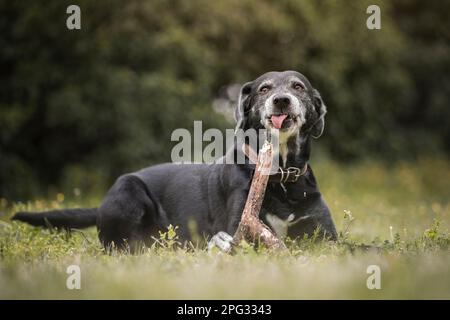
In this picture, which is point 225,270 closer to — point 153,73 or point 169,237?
point 169,237

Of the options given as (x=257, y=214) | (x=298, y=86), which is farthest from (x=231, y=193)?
(x=298, y=86)

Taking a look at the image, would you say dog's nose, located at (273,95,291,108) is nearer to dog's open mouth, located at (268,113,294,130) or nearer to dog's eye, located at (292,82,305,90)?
dog's open mouth, located at (268,113,294,130)

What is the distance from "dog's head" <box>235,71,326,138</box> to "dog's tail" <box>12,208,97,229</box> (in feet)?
5.43

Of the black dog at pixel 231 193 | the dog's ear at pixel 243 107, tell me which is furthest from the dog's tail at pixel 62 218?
the dog's ear at pixel 243 107

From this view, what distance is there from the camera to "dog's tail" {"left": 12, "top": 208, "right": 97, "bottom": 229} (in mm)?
5492

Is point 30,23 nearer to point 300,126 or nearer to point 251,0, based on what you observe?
point 251,0

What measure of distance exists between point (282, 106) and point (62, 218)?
228cm

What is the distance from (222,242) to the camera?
173 inches

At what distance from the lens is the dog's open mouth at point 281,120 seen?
4.52 metres

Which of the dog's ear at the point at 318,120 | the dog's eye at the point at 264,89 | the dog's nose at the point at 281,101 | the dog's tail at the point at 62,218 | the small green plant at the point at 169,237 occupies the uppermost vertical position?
the dog's eye at the point at 264,89

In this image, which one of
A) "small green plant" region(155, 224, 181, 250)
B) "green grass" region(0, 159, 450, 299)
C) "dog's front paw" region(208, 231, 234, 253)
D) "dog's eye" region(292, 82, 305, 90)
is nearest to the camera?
"green grass" region(0, 159, 450, 299)

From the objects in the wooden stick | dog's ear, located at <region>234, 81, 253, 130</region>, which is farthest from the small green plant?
dog's ear, located at <region>234, 81, 253, 130</region>

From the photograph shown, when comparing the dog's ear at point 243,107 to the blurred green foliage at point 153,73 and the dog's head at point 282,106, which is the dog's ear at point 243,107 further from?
the blurred green foliage at point 153,73

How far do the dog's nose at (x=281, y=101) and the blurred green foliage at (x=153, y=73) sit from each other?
21.6ft
